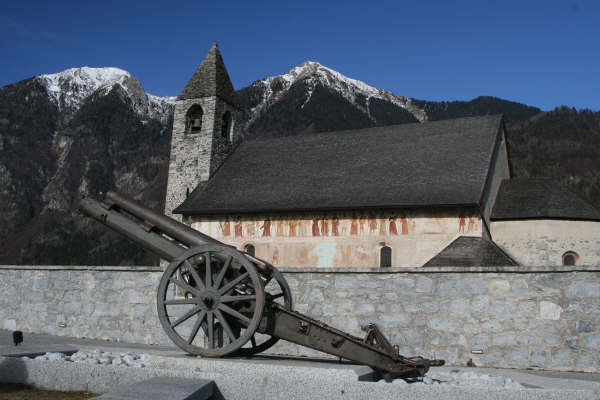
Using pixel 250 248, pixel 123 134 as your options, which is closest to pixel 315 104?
pixel 123 134

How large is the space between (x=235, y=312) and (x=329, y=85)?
14098 cm

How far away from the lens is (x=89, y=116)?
122 m

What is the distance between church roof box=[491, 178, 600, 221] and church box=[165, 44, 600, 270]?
4 centimetres

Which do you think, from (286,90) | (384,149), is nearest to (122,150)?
(286,90)

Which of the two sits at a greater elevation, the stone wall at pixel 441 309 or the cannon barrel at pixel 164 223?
the cannon barrel at pixel 164 223

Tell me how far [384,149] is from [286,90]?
11122cm

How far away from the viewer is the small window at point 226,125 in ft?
96.3

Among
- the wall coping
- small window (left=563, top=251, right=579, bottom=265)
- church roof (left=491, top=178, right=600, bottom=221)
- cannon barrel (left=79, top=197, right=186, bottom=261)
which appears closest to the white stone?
the wall coping

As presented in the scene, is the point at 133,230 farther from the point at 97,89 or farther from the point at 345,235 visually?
the point at 97,89

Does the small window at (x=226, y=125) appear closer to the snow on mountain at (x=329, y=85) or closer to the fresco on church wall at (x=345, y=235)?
the fresco on church wall at (x=345, y=235)

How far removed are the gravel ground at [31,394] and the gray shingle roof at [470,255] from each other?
39.2ft

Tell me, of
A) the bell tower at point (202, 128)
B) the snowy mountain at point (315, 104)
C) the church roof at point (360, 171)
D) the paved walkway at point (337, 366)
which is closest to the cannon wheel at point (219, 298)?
the paved walkway at point (337, 366)

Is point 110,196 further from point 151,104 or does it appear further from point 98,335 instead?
point 151,104

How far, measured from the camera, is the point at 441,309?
33.0 feet
